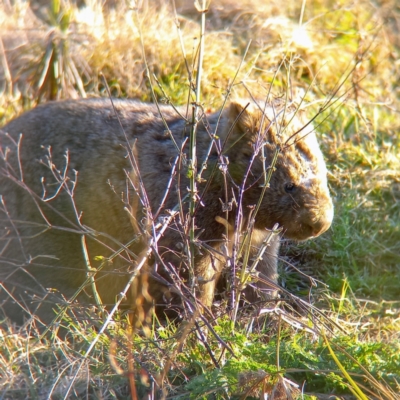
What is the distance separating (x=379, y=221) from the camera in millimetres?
5816

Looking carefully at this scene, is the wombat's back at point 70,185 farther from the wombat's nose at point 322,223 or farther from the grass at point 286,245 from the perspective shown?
the wombat's nose at point 322,223

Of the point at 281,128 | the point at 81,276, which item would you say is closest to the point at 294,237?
the point at 281,128

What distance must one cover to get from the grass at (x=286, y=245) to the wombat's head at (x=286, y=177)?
332 mm

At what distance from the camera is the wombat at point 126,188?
4.29 m

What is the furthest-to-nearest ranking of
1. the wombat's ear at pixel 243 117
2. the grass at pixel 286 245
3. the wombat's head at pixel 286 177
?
the wombat's ear at pixel 243 117 → the wombat's head at pixel 286 177 → the grass at pixel 286 245

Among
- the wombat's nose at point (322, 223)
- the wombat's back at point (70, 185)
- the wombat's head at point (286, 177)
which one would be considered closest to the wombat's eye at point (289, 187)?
the wombat's head at point (286, 177)

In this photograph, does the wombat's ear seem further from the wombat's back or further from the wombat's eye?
the wombat's back

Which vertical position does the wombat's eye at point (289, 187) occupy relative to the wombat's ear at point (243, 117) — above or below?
below

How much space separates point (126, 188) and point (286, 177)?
1075 millimetres

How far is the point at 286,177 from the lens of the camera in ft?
14.0

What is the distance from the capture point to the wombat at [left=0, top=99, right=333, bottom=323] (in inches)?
169

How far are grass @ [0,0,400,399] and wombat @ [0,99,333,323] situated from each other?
1.23ft

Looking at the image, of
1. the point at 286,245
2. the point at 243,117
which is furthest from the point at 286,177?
the point at 286,245

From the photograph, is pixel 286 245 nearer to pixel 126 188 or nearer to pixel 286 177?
pixel 286 177
